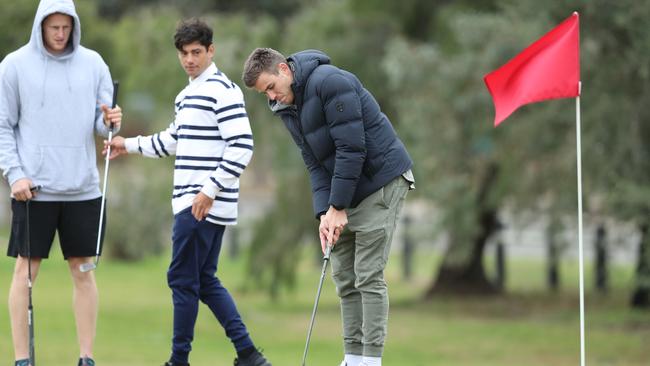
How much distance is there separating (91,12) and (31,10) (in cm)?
179

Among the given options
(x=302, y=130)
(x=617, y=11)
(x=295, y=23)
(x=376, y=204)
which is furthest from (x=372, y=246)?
(x=295, y=23)

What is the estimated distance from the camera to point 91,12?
17250 millimetres

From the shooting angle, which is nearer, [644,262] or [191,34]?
[191,34]

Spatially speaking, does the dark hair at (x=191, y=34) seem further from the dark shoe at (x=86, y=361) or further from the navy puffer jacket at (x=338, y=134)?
the dark shoe at (x=86, y=361)

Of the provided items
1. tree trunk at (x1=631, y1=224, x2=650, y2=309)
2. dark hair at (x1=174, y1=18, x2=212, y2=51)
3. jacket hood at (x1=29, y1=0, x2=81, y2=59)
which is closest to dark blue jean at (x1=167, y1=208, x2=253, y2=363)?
dark hair at (x1=174, y1=18, x2=212, y2=51)

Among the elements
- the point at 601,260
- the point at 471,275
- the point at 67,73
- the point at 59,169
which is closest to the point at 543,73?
the point at 67,73

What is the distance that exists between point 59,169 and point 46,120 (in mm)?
270

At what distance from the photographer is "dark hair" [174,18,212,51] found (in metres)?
6.53

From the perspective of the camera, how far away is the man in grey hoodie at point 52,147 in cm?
656

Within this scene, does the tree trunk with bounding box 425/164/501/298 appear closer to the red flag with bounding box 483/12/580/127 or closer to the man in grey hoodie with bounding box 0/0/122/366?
the red flag with bounding box 483/12/580/127

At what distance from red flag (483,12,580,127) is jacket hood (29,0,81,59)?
103 inches

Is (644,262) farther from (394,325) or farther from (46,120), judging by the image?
(46,120)

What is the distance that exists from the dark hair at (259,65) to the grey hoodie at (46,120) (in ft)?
3.59

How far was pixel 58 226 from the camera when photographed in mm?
6723
